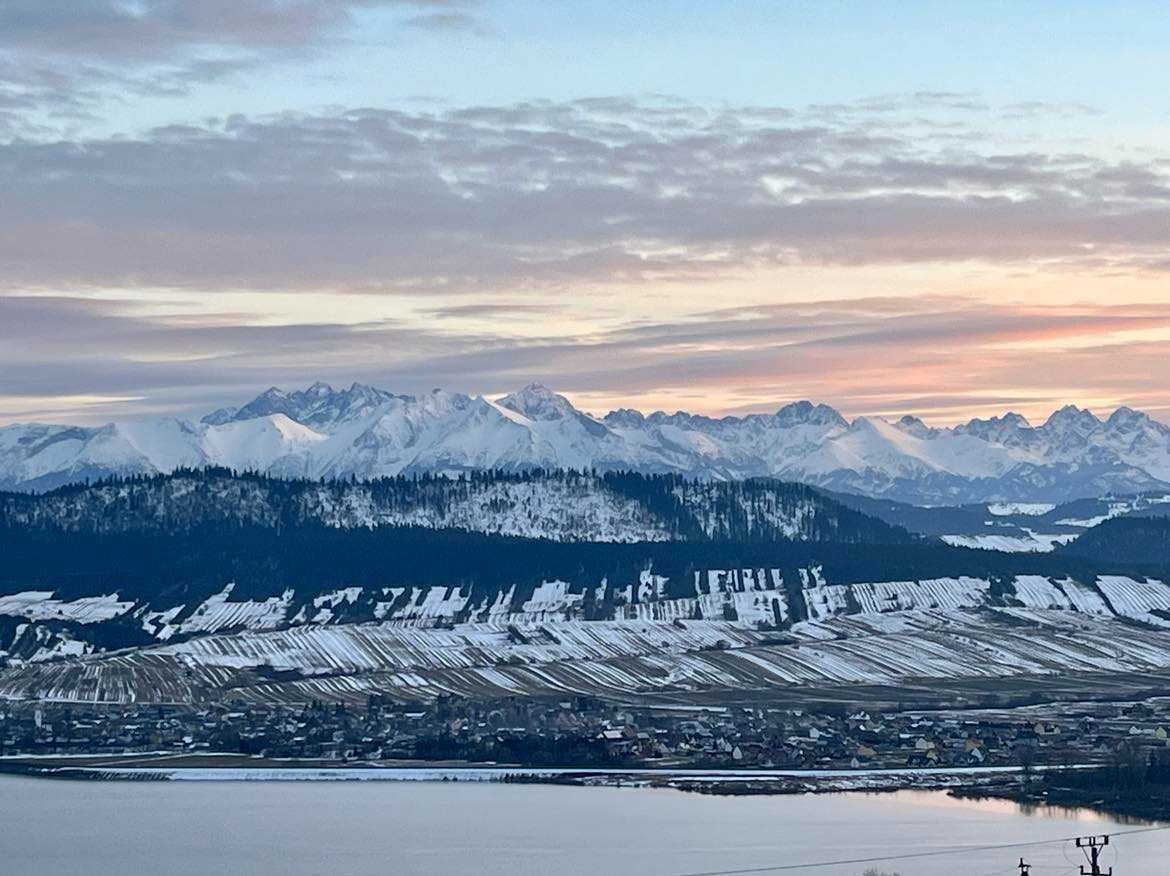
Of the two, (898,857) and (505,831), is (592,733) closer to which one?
(505,831)

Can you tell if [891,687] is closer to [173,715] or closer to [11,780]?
[173,715]

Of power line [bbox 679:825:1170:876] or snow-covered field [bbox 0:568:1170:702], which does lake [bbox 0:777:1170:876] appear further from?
snow-covered field [bbox 0:568:1170:702]

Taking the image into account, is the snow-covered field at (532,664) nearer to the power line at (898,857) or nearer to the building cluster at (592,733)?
the building cluster at (592,733)

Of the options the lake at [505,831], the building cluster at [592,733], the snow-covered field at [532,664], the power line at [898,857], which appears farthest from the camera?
the snow-covered field at [532,664]

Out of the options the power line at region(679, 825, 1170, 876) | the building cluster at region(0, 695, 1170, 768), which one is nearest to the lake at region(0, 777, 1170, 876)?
the power line at region(679, 825, 1170, 876)

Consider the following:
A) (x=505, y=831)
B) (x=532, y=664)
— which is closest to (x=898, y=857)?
(x=505, y=831)

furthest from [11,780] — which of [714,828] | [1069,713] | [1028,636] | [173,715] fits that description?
[1028,636]

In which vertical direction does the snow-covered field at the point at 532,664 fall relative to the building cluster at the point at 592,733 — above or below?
above

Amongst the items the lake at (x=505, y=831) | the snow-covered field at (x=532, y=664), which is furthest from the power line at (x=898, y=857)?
the snow-covered field at (x=532, y=664)
